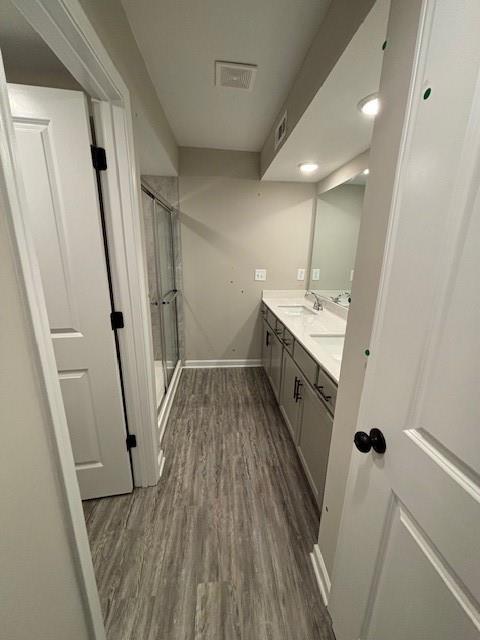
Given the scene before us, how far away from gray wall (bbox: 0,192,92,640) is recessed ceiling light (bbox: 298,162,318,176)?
229cm

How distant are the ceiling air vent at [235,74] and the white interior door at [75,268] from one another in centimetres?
85

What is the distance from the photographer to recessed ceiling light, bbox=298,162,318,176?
85.6 inches

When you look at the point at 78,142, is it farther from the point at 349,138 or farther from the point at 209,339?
the point at 209,339

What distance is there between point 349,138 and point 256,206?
1.28m

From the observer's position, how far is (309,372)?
58.0 inches

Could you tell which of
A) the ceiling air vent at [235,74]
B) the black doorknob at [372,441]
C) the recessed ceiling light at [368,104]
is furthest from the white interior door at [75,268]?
the recessed ceiling light at [368,104]

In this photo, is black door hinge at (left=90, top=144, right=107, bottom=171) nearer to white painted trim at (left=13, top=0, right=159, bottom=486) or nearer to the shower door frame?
white painted trim at (left=13, top=0, right=159, bottom=486)

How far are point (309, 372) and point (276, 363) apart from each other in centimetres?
93

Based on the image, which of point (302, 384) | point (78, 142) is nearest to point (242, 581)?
point (302, 384)

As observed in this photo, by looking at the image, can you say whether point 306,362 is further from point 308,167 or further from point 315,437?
point 308,167

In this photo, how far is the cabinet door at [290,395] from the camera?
1.77 metres

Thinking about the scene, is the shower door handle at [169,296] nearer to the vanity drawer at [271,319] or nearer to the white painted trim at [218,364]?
the white painted trim at [218,364]

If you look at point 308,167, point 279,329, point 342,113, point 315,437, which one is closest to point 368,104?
point 342,113

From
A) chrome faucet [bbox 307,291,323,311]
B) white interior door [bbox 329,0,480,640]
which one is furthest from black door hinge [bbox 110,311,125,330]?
chrome faucet [bbox 307,291,323,311]
